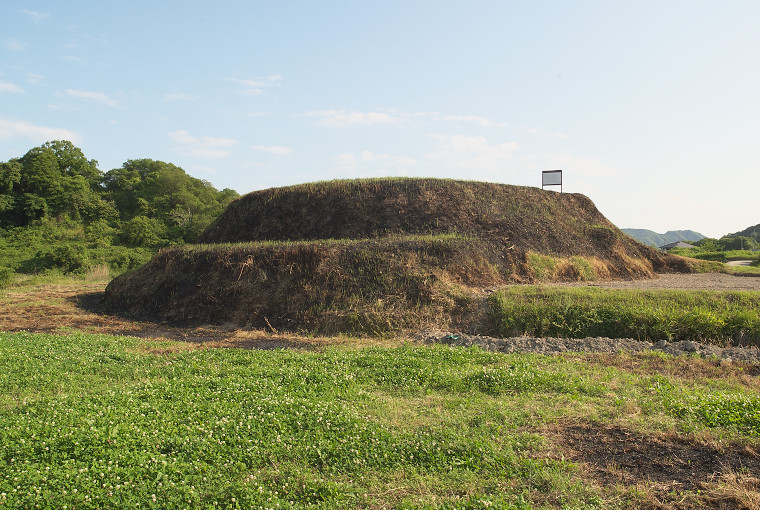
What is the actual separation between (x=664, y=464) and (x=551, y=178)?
19.6 metres

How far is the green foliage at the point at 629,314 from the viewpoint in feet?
31.0

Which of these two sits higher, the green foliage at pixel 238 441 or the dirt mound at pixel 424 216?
the dirt mound at pixel 424 216

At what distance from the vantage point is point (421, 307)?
11992 millimetres

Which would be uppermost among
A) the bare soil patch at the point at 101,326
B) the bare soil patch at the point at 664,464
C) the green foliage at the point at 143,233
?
the green foliage at the point at 143,233

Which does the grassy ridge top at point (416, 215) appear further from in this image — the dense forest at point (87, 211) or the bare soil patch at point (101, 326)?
the dense forest at point (87, 211)

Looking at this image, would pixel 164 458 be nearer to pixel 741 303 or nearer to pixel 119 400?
pixel 119 400

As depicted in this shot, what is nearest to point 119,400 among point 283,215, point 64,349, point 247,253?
point 64,349

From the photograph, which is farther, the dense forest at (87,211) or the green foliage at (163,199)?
the green foliage at (163,199)

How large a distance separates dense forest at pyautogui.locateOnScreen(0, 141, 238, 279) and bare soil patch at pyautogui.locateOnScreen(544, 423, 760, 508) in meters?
26.5

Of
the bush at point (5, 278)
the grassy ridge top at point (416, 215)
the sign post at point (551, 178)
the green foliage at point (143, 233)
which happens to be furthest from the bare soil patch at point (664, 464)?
the green foliage at point (143, 233)

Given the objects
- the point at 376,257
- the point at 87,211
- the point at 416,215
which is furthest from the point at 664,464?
the point at 87,211

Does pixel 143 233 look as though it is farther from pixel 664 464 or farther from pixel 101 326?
pixel 664 464

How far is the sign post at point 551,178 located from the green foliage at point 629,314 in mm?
10925

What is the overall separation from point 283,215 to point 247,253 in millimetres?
5476
